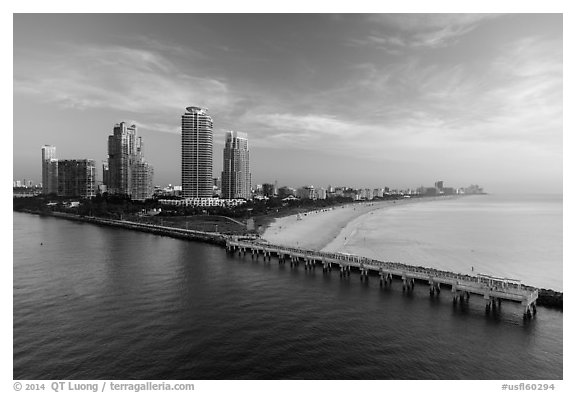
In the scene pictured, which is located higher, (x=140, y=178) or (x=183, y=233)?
(x=140, y=178)

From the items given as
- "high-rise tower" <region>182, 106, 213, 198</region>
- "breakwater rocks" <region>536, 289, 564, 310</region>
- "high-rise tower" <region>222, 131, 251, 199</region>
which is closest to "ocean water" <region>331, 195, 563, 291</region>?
"breakwater rocks" <region>536, 289, 564, 310</region>

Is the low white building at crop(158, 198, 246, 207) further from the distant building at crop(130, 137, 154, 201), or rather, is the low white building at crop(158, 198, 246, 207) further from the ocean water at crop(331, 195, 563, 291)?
the ocean water at crop(331, 195, 563, 291)

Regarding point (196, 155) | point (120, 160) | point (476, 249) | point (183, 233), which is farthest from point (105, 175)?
point (476, 249)

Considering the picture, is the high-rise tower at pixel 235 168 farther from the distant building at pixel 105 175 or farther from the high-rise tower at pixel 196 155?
the distant building at pixel 105 175

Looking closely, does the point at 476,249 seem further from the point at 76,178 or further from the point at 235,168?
the point at 76,178

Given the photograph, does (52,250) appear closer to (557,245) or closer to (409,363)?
(409,363)

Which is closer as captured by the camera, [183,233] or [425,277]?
[425,277]

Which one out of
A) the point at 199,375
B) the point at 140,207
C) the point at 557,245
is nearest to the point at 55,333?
the point at 199,375
